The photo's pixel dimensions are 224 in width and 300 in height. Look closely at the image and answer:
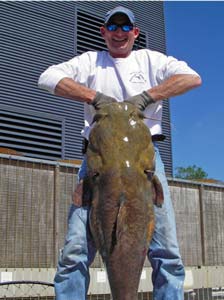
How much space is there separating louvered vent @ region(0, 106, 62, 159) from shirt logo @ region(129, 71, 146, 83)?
129 feet

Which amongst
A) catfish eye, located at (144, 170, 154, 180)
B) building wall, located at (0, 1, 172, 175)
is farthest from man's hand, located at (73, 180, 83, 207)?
building wall, located at (0, 1, 172, 175)

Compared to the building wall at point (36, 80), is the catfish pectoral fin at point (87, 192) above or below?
below

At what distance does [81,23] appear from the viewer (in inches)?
2069

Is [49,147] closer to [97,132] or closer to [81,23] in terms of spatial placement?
[81,23]

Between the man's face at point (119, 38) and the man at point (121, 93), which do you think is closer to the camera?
the man at point (121, 93)

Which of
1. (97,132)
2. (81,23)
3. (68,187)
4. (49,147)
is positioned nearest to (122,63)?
(97,132)

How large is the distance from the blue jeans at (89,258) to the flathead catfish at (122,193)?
24 centimetres

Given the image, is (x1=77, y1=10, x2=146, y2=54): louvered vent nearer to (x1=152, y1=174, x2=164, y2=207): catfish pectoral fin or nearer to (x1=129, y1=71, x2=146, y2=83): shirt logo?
(x1=129, y1=71, x2=146, y2=83): shirt logo

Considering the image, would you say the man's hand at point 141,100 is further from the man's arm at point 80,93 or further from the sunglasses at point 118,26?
the sunglasses at point 118,26

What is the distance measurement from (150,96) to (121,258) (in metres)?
1.14

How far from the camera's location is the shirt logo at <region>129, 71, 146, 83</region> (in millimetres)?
3742

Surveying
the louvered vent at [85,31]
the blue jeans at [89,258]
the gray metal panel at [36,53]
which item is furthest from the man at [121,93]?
the louvered vent at [85,31]

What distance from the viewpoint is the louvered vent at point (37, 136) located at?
42.8 meters

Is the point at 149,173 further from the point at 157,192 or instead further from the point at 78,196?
the point at 78,196
